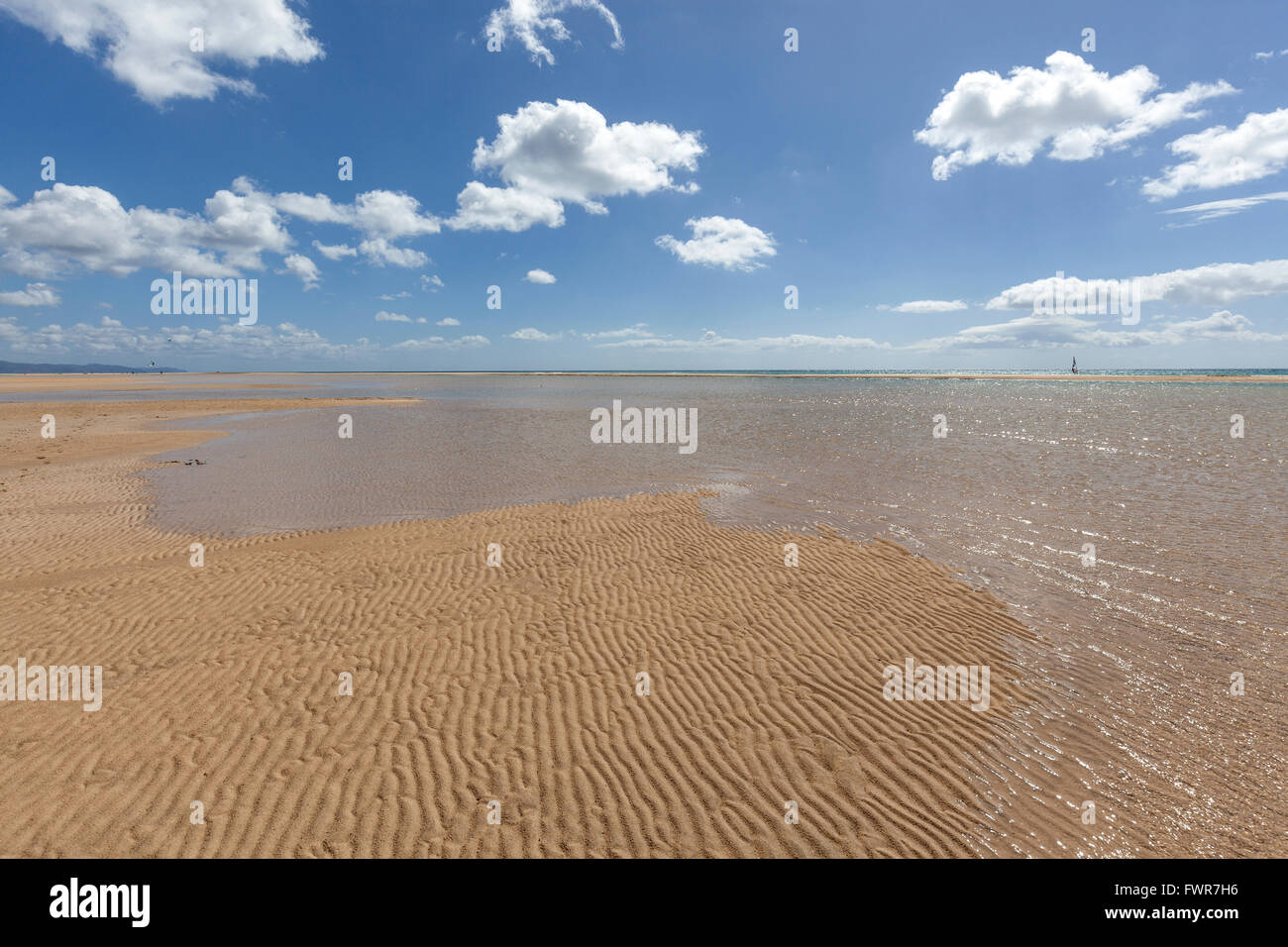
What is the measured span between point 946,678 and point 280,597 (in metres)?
12.9

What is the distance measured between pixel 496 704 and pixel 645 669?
2.43 m

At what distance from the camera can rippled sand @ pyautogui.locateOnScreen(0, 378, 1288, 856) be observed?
5.60 m

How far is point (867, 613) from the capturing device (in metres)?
10.3

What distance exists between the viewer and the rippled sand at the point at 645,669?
560 cm

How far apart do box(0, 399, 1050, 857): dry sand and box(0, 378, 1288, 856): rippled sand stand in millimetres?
46

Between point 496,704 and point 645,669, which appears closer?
point 496,704

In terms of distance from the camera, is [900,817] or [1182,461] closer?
[900,817]

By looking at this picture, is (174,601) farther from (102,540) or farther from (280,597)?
(102,540)

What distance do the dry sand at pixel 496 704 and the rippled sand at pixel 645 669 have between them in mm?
46

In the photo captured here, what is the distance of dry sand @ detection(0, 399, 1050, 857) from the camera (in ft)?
18.1

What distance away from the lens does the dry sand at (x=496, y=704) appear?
5.50 m

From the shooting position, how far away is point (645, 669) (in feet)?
28.3
